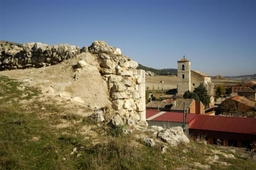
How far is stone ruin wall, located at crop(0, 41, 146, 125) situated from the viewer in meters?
8.14

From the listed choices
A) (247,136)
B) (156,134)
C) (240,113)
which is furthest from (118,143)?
(240,113)

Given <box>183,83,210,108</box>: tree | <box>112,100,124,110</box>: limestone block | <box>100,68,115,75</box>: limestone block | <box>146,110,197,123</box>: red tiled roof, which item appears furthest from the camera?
<box>183,83,210,108</box>: tree

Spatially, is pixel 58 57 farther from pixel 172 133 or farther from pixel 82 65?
pixel 172 133

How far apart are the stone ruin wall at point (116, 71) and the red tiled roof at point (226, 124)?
45.4ft

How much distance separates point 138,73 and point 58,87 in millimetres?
2979

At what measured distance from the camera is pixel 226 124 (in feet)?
68.8

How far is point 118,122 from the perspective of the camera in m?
6.02

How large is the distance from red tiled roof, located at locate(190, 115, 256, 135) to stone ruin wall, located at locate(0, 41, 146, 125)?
1383 centimetres

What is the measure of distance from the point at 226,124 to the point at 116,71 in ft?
51.6

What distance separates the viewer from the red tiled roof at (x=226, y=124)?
784 inches

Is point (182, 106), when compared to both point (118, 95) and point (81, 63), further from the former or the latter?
point (81, 63)

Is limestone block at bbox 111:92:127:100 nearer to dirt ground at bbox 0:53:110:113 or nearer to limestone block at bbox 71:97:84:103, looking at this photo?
dirt ground at bbox 0:53:110:113

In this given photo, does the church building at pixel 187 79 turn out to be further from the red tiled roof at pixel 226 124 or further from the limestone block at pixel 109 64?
the limestone block at pixel 109 64

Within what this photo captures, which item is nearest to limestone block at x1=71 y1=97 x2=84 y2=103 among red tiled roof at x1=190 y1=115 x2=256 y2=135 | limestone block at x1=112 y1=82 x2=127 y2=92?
limestone block at x1=112 y1=82 x2=127 y2=92
